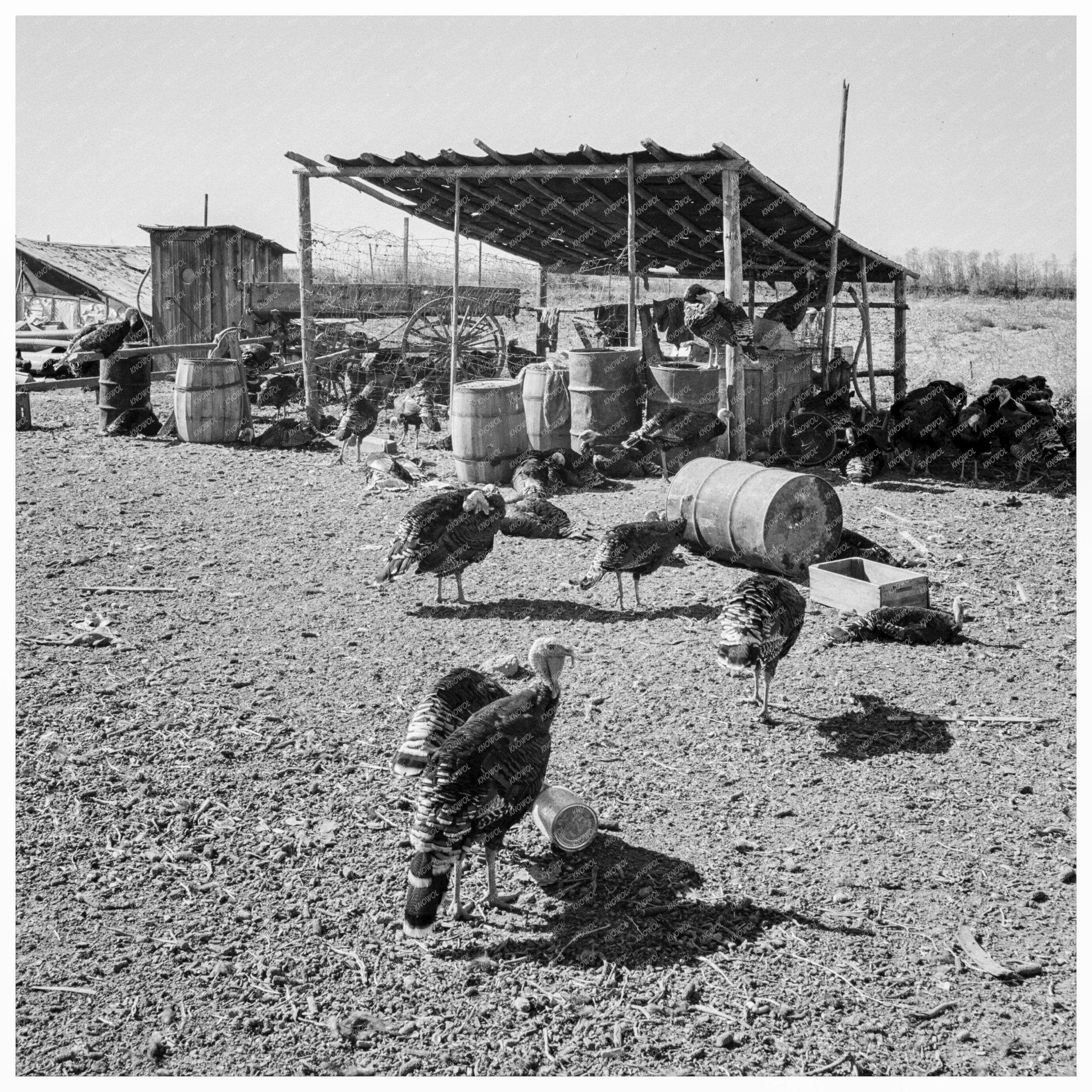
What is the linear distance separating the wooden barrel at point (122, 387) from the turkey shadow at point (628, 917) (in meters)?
12.0

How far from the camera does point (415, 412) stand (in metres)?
14.3

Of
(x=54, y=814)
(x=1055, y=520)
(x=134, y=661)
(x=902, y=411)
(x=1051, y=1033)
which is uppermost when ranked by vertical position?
(x=902, y=411)

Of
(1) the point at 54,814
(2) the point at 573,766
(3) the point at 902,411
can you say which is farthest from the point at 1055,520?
(1) the point at 54,814

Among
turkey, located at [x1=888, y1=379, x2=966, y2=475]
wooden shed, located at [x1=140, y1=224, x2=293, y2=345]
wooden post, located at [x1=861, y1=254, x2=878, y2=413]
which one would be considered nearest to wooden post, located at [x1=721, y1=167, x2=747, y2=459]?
turkey, located at [x1=888, y1=379, x2=966, y2=475]

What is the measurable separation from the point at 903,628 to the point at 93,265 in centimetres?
2699

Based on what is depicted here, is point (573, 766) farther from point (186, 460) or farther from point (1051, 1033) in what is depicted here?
point (186, 460)

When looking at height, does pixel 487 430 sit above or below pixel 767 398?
below

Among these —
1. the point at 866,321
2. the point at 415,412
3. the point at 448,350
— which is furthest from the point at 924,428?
the point at 448,350

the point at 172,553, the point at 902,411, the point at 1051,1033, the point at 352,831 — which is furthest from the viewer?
the point at 902,411

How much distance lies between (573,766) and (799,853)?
3.98 feet

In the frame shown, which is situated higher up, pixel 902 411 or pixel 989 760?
pixel 902 411

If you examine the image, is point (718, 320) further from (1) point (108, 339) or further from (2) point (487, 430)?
(1) point (108, 339)

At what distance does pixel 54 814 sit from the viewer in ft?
15.3

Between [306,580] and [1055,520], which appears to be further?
[1055,520]
